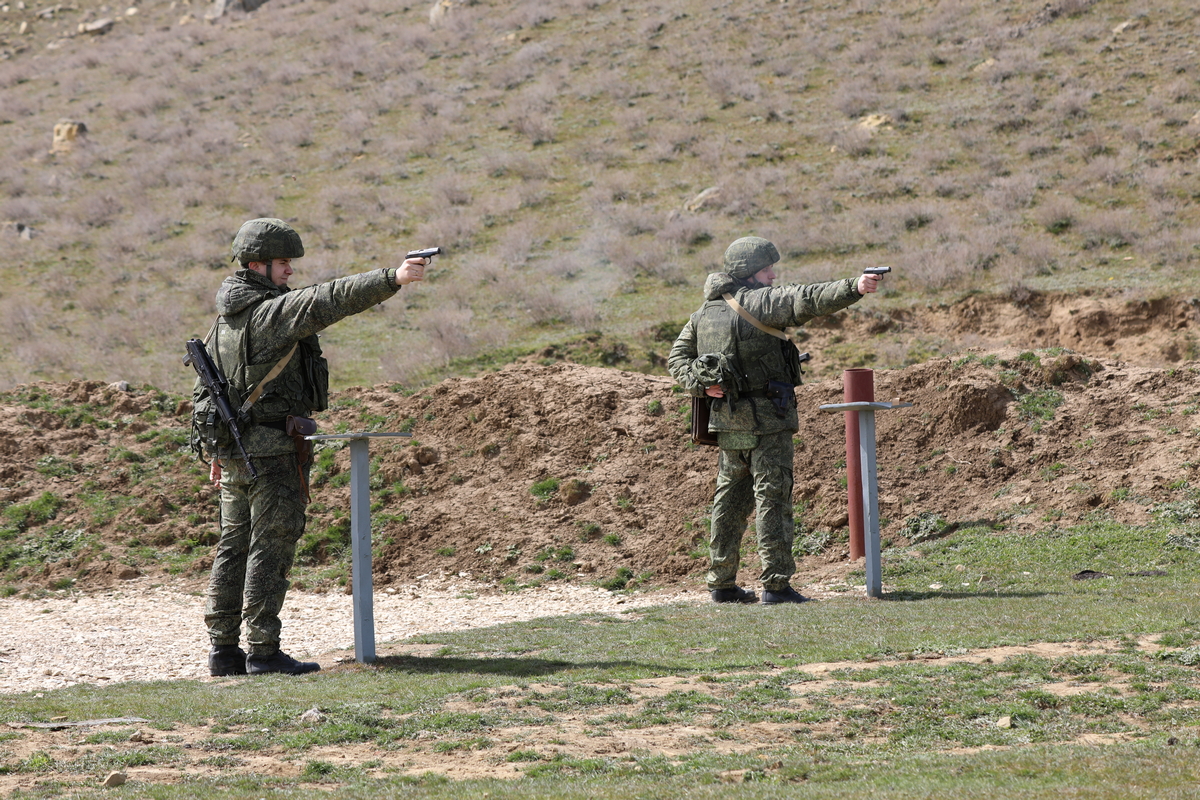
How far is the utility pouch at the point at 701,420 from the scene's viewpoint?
8.53 metres

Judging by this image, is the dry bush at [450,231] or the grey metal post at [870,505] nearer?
the grey metal post at [870,505]

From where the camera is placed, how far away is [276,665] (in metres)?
6.51

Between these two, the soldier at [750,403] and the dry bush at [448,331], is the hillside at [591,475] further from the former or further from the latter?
the dry bush at [448,331]

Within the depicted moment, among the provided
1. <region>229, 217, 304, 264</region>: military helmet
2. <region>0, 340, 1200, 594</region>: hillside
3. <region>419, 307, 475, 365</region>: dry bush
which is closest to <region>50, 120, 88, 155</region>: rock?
<region>419, 307, 475, 365</region>: dry bush

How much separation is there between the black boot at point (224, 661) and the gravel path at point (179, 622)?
0.79ft

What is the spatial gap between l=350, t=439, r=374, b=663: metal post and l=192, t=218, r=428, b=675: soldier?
322 millimetres

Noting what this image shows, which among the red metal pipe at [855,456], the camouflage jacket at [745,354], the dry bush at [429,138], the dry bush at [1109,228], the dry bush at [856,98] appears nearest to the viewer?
the camouflage jacket at [745,354]

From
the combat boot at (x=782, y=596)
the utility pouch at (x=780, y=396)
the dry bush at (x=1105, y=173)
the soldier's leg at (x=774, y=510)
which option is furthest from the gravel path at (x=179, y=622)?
the dry bush at (x=1105, y=173)

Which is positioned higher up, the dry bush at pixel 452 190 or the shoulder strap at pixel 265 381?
the dry bush at pixel 452 190

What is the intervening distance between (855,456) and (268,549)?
5063 millimetres

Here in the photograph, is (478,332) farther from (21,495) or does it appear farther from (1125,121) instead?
(1125,121)

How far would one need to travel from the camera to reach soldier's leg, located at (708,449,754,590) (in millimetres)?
8422

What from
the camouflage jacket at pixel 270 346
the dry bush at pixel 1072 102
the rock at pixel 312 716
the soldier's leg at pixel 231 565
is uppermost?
the dry bush at pixel 1072 102

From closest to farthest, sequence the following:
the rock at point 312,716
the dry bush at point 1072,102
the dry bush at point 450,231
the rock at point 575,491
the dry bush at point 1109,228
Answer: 1. the rock at point 312,716
2. the rock at point 575,491
3. the dry bush at point 1109,228
4. the dry bush at point 450,231
5. the dry bush at point 1072,102
